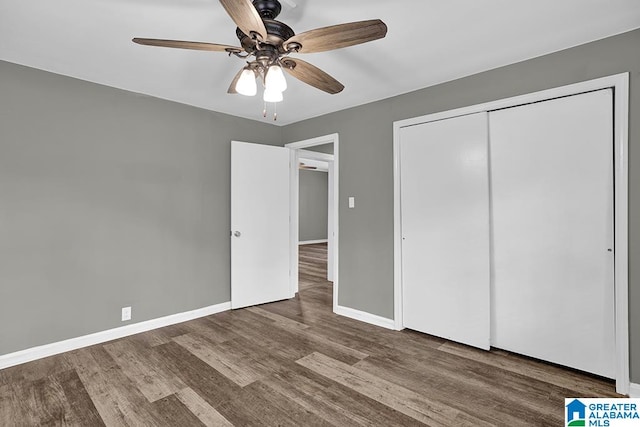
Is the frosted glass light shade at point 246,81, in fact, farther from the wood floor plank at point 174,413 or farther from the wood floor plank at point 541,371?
the wood floor plank at point 541,371

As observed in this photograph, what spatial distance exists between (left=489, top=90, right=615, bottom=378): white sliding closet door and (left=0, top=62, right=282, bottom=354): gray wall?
2.95 metres

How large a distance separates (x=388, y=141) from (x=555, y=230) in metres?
1.65

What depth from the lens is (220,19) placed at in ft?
6.42

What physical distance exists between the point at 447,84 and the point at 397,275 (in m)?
1.88

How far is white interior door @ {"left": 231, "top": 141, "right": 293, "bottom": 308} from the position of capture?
151 inches

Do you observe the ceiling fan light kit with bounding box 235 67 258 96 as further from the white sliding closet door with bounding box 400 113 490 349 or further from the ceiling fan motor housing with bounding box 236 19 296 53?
the white sliding closet door with bounding box 400 113 490 349

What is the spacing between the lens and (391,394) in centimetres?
212

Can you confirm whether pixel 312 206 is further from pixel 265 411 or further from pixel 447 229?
pixel 265 411

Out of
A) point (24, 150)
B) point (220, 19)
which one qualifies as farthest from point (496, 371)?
point (24, 150)

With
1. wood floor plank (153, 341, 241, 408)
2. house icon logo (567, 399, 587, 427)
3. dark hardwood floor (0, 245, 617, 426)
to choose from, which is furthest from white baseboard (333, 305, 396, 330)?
wood floor plank (153, 341, 241, 408)

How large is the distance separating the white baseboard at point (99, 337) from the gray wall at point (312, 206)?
22.0 feet

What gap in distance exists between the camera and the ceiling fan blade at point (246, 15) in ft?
4.22

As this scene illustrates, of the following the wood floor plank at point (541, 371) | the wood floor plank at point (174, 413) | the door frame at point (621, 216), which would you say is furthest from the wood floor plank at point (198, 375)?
the door frame at point (621, 216)

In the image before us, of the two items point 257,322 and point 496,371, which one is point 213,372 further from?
point 496,371
